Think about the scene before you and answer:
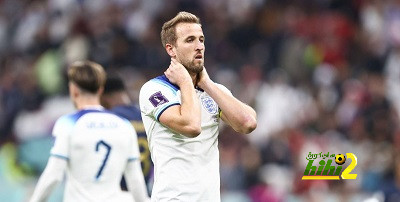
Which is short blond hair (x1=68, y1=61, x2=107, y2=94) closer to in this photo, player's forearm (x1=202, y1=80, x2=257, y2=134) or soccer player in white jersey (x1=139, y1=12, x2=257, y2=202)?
soccer player in white jersey (x1=139, y1=12, x2=257, y2=202)

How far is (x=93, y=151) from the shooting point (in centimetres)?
780

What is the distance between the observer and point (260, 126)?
562 inches

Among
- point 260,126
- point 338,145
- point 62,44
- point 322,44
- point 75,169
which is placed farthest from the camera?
point 62,44

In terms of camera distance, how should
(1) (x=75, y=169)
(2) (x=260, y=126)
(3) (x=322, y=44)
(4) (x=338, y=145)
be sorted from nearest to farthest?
1. (1) (x=75, y=169)
2. (4) (x=338, y=145)
3. (2) (x=260, y=126)
4. (3) (x=322, y=44)

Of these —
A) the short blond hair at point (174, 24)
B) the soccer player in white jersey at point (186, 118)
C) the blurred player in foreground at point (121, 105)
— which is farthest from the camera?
the blurred player in foreground at point (121, 105)

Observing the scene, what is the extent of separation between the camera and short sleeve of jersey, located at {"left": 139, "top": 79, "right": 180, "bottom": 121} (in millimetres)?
6234

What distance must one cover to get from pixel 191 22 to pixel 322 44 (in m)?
9.47

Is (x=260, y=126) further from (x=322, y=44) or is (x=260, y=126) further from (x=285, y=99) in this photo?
(x=322, y=44)

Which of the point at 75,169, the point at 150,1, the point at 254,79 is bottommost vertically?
the point at 75,169

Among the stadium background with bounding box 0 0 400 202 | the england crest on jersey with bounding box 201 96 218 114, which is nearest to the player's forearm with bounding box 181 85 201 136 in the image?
the england crest on jersey with bounding box 201 96 218 114

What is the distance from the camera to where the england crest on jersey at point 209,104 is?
645cm

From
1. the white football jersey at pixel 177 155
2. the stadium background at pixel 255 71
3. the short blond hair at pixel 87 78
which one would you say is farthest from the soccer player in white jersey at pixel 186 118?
the stadium background at pixel 255 71

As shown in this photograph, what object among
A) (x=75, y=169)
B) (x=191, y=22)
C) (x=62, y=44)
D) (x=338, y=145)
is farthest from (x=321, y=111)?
(x=191, y=22)

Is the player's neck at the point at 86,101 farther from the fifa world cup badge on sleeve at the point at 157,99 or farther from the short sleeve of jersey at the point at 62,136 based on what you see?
the fifa world cup badge on sleeve at the point at 157,99
